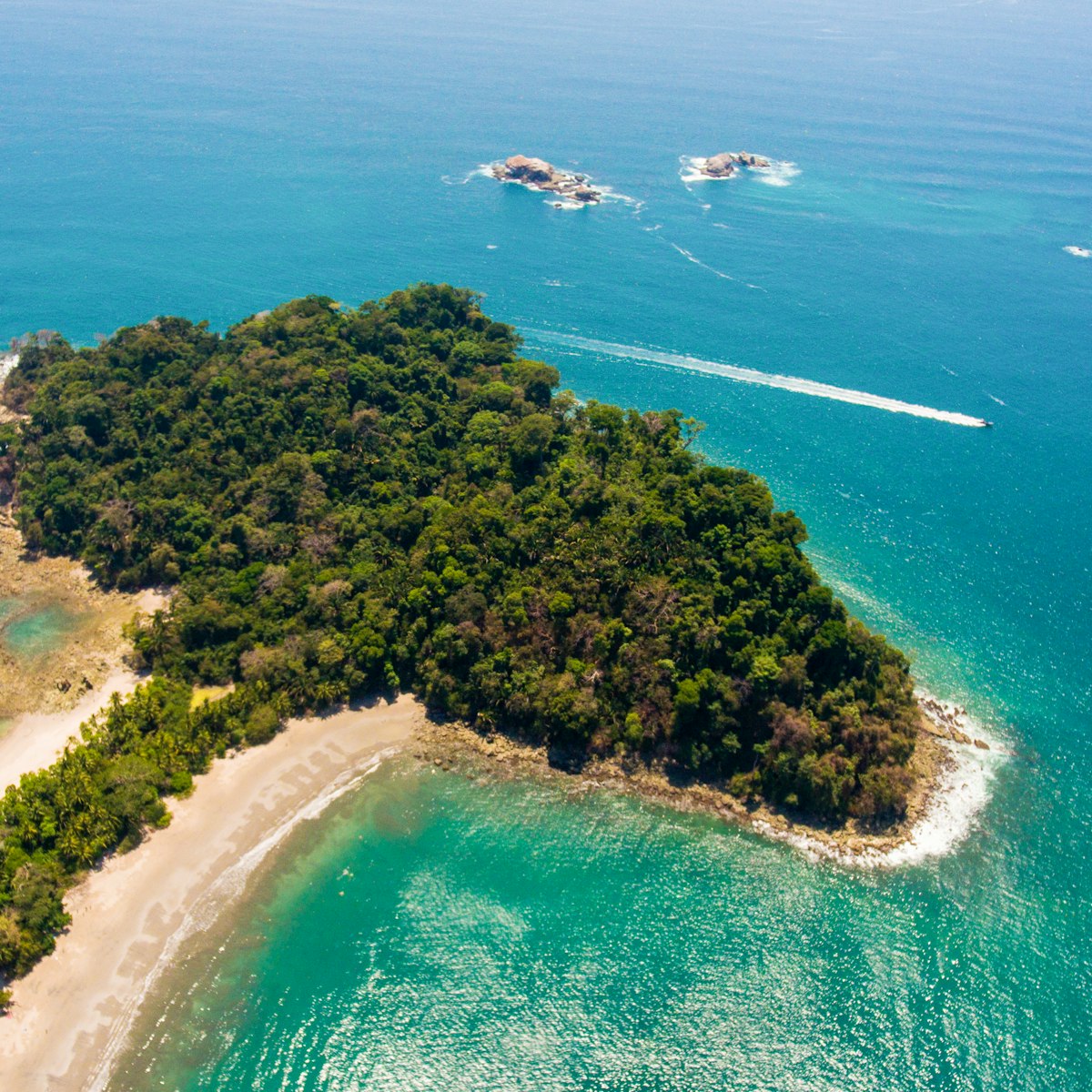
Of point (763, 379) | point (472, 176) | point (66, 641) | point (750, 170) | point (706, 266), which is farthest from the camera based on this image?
point (750, 170)

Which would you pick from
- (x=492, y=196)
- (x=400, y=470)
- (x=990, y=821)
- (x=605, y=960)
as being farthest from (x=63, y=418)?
(x=492, y=196)

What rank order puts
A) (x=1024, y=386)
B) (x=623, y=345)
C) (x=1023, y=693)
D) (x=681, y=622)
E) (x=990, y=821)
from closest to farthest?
1. (x=990, y=821)
2. (x=681, y=622)
3. (x=1023, y=693)
4. (x=1024, y=386)
5. (x=623, y=345)

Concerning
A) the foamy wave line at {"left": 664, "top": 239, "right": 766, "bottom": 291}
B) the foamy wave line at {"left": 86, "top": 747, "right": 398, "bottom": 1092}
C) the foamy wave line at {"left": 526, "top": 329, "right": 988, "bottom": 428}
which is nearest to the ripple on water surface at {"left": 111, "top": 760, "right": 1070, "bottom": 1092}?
the foamy wave line at {"left": 86, "top": 747, "right": 398, "bottom": 1092}

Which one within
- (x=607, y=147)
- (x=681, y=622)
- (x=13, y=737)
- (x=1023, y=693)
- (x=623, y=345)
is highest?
(x=607, y=147)

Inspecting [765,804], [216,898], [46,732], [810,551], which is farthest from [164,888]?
[810,551]

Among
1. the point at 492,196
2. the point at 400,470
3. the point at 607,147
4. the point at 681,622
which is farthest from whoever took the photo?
the point at 607,147

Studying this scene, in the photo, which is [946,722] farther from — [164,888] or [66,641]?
[66,641]

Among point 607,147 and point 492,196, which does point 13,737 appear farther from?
point 607,147

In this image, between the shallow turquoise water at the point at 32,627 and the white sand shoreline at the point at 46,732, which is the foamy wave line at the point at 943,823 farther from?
the shallow turquoise water at the point at 32,627
